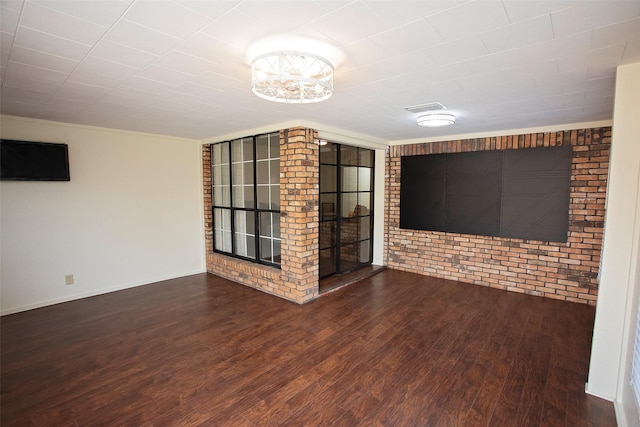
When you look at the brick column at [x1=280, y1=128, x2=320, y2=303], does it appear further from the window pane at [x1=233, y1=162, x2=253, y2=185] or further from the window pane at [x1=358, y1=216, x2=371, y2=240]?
the window pane at [x1=358, y1=216, x2=371, y2=240]

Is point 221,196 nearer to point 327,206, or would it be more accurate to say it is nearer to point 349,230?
point 327,206

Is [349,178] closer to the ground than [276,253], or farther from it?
farther from it

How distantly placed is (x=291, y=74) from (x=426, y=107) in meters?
1.83

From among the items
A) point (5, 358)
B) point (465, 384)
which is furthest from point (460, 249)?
point (5, 358)

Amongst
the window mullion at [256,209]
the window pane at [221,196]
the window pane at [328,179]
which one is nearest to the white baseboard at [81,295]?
the window pane at [221,196]

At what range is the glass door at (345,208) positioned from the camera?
485 centimetres

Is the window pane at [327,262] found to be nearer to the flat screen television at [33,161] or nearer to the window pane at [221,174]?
the window pane at [221,174]

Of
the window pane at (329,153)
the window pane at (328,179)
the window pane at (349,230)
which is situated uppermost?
the window pane at (329,153)

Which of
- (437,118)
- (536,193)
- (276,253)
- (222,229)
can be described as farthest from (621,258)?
(222,229)

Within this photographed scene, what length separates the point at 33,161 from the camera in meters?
3.72

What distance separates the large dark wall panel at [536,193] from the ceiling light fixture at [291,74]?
11.8ft

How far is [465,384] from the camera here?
93.1 inches

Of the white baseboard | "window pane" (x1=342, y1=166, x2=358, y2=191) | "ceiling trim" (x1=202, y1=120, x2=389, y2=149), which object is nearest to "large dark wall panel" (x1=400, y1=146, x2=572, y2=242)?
"ceiling trim" (x1=202, y1=120, x2=389, y2=149)

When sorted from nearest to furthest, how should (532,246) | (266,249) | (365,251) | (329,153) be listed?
(532,246)
(266,249)
(329,153)
(365,251)
